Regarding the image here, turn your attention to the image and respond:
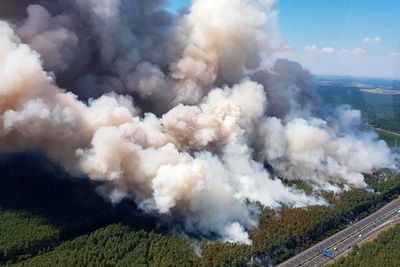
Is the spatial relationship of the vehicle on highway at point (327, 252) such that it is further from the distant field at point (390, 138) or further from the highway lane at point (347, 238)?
the distant field at point (390, 138)

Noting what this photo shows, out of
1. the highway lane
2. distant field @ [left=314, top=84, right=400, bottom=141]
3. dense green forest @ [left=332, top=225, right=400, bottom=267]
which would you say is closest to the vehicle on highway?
the highway lane

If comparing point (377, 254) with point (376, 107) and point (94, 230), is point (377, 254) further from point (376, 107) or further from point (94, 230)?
point (376, 107)

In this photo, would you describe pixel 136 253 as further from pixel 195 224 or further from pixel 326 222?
pixel 326 222

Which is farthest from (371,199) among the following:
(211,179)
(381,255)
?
(211,179)

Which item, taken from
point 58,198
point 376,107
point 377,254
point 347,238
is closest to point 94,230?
point 58,198

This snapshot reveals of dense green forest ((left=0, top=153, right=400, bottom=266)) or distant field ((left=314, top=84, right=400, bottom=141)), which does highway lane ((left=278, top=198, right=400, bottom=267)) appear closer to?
dense green forest ((left=0, top=153, right=400, bottom=266))
